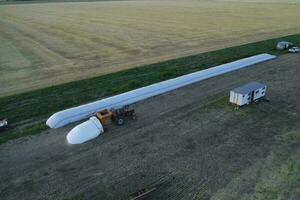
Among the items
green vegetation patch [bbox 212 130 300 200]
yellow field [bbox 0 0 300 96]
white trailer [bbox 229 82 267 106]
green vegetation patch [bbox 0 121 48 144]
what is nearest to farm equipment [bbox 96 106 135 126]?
green vegetation patch [bbox 0 121 48 144]

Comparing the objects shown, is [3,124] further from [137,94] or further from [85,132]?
[137,94]

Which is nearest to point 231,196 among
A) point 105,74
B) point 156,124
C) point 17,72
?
point 156,124

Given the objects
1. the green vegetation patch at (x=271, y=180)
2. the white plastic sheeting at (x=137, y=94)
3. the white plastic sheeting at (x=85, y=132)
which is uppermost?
the white plastic sheeting at (x=137, y=94)

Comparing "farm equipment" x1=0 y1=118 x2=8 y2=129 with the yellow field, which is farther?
the yellow field

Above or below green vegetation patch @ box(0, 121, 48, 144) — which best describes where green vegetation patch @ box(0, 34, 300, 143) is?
above

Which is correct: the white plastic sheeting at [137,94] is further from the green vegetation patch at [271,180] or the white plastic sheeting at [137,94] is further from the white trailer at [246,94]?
the green vegetation patch at [271,180]

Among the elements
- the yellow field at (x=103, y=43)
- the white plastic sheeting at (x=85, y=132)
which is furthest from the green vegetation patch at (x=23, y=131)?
the yellow field at (x=103, y=43)

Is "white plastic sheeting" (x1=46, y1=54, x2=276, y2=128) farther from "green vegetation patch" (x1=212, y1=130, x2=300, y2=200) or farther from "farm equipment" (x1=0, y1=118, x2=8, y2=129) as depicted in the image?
"green vegetation patch" (x1=212, y1=130, x2=300, y2=200)
